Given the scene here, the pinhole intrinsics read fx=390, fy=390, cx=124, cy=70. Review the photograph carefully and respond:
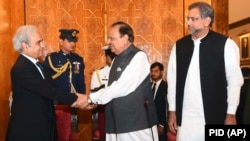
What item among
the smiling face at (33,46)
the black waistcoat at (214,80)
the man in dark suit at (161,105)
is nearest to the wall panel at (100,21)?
the man in dark suit at (161,105)

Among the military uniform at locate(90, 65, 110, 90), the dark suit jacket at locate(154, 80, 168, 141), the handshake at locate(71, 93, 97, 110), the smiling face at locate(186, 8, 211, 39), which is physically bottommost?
the dark suit jacket at locate(154, 80, 168, 141)

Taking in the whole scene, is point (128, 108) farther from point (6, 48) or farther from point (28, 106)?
point (6, 48)

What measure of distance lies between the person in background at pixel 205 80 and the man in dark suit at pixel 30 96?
979 mm

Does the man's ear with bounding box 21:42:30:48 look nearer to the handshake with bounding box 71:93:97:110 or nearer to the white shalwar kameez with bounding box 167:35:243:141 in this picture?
the handshake with bounding box 71:93:97:110

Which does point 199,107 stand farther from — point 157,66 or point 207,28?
point 157,66

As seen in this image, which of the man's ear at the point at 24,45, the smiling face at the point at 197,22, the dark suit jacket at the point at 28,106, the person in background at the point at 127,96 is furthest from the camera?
the person in background at the point at 127,96

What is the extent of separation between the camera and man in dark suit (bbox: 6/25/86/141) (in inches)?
105

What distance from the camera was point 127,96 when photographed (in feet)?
9.85

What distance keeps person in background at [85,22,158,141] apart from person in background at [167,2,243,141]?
262mm

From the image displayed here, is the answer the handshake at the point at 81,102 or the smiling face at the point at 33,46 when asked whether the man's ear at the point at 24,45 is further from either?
the handshake at the point at 81,102

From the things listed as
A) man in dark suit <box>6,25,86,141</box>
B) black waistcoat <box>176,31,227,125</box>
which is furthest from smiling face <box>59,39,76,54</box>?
black waistcoat <box>176,31,227,125</box>

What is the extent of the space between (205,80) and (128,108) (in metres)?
0.62

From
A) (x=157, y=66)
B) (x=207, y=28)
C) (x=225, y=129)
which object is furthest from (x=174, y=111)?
(x=157, y=66)

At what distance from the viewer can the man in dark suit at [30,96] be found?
2.66m
